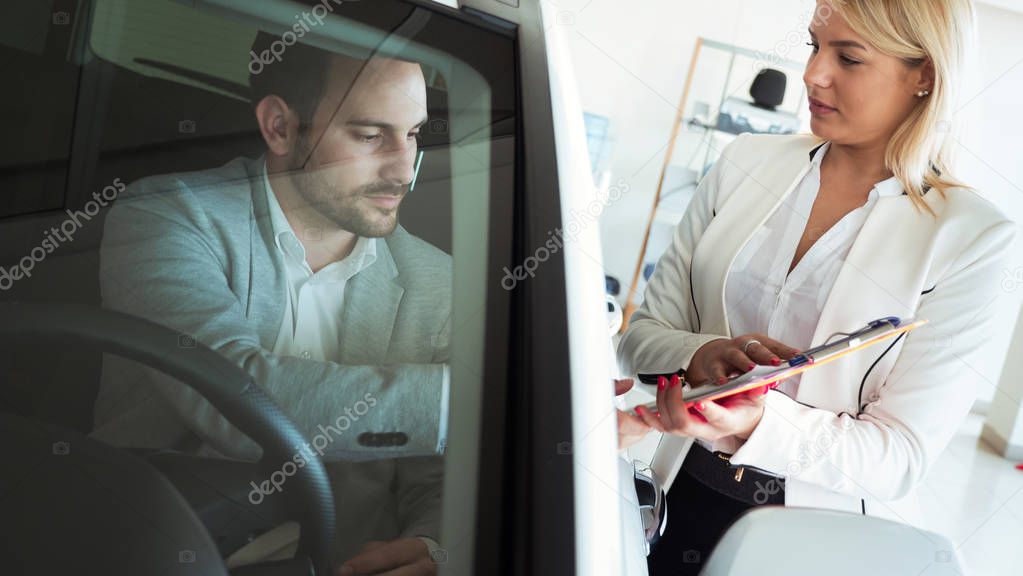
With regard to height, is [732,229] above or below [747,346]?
above

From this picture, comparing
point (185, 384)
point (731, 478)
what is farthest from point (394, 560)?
point (731, 478)

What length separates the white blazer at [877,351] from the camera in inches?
45.8

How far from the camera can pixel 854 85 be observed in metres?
1.29

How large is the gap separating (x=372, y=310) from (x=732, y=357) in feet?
2.04

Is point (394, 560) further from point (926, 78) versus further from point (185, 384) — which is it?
Result: point (926, 78)

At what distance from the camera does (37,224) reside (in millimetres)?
665

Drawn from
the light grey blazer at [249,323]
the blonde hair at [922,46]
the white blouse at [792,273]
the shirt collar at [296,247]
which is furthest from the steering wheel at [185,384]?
the blonde hair at [922,46]

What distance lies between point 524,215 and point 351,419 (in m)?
0.28

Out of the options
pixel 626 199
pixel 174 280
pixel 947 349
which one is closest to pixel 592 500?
pixel 174 280

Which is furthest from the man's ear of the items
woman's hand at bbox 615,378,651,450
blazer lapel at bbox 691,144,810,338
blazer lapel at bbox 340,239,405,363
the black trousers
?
the black trousers

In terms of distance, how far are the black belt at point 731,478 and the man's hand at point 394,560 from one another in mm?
789

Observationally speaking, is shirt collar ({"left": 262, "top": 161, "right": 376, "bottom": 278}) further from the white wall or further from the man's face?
the white wall

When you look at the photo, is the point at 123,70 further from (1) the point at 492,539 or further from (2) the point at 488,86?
(1) the point at 492,539

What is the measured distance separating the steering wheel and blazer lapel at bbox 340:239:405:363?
10 centimetres
